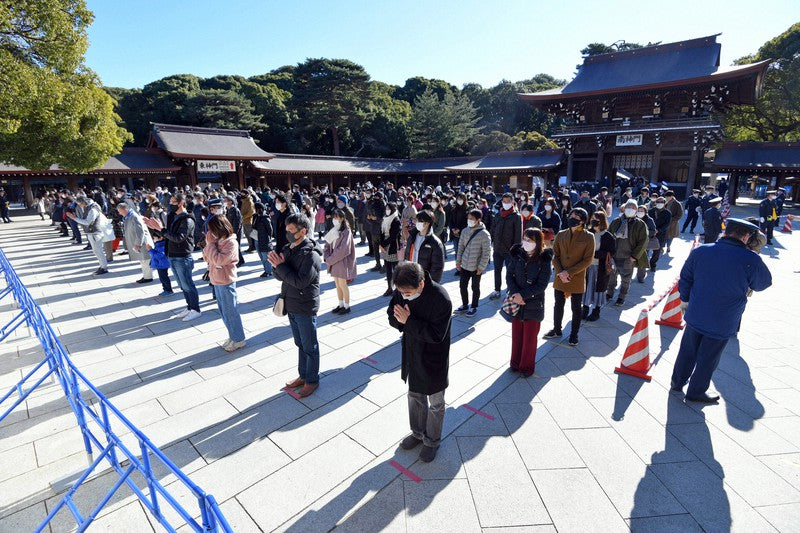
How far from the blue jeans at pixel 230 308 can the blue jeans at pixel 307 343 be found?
1420 mm

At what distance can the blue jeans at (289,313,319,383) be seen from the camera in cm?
392

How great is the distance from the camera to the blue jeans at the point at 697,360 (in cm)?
376

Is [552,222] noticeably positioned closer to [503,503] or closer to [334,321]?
[334,321]

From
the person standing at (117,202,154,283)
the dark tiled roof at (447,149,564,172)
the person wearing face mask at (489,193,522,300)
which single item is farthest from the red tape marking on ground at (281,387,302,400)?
the dark tiled roof at (447,149,564,172)

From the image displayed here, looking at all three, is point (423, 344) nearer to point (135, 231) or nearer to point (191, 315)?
point (191, 315)

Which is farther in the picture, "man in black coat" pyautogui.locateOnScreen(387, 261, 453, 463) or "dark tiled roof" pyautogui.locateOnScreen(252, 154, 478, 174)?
"dark tiled roof" pyautogui.locateOnScreen(252, 154, 478, 174)

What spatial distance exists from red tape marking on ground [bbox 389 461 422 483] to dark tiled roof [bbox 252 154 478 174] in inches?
1069

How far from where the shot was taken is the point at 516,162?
30.0 m

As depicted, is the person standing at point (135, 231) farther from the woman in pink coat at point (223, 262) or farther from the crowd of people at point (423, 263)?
the woman in pink coat at point (223, 262)

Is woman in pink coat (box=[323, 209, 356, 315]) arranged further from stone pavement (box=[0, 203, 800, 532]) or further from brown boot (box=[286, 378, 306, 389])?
brown boot (box=[286, 378, 306, 389])

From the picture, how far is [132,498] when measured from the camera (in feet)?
9.25

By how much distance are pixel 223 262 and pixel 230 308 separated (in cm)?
65

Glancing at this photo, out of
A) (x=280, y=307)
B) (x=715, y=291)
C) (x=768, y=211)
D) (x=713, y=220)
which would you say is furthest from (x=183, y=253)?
(x=768, y=211)

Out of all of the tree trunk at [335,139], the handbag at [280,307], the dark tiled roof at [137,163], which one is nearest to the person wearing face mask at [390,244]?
the handbag at [280,307]
